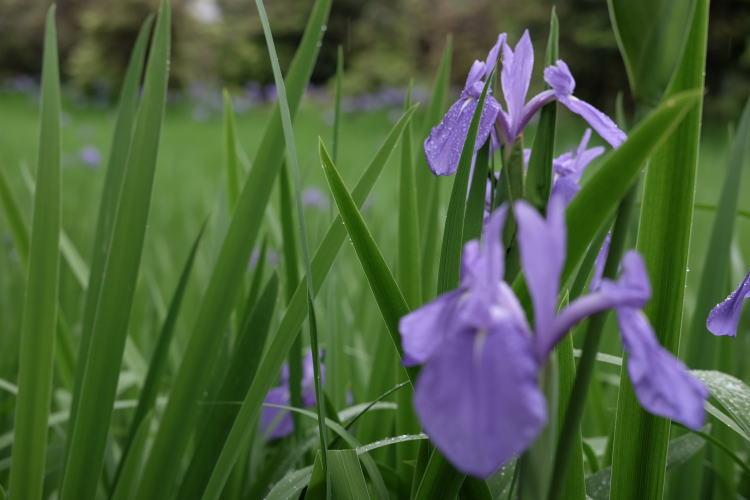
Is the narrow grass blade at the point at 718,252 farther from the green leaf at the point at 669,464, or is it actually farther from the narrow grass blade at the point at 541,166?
the narrow grass blade at the point at 541,166

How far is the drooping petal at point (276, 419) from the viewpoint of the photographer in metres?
0.90

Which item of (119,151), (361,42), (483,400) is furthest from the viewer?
(361,42)

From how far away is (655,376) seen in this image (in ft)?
1.03

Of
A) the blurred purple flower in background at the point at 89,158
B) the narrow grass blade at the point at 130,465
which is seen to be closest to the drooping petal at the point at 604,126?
the narrow grass blade at the point at 130,465

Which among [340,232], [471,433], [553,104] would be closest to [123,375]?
[340,232]

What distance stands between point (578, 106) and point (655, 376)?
0.25 metres

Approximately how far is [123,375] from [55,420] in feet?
0.46

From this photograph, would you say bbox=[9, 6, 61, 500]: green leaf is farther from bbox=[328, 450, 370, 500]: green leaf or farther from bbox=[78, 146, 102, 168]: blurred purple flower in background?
bbox=[78, 146, 102, 168]: blurred purple flower in background

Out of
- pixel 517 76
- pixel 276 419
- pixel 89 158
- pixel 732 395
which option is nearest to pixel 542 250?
pixel 517 76

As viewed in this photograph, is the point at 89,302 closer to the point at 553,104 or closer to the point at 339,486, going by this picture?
the point at 339,486

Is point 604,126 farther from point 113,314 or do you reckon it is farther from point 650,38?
point 113,314

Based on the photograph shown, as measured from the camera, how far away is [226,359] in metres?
0.81

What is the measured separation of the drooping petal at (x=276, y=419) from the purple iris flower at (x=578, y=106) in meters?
0.55

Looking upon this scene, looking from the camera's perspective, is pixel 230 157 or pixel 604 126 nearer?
pixel 604 126
